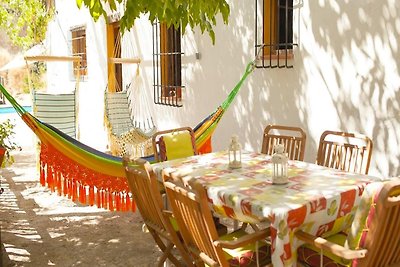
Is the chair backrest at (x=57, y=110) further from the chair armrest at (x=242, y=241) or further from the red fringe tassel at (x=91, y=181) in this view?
the chair armrest at (x=242, y=241)

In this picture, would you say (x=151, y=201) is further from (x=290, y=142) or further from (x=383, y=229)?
(x=290, y=142)

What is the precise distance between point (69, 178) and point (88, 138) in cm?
470

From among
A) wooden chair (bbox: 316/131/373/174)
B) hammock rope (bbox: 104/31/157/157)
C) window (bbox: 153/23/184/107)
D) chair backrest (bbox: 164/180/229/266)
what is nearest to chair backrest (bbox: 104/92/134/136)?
hammock rope (bbox: 104/31/157/157)

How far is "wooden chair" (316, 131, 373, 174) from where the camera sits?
2.71 metres

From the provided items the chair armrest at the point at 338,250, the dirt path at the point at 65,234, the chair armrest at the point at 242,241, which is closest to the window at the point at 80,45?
the dirt path at the point at 65,234

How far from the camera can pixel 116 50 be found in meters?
6.78

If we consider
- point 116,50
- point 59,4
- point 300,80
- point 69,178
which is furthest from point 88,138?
point 300,80

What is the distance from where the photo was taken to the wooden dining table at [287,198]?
5.99 feet

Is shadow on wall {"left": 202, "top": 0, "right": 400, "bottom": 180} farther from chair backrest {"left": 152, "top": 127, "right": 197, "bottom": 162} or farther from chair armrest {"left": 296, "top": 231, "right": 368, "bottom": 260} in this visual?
chair armrest {"left": 296, "top": 231, "right": 368, "bottom": 260}

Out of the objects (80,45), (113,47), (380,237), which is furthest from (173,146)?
(80,45)

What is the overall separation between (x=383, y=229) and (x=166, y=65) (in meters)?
4.42

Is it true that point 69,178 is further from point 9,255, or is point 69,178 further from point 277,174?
point 277,174

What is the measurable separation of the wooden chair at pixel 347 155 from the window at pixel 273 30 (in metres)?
1.15

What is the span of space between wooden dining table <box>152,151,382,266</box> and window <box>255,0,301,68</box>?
1640 millimetres
